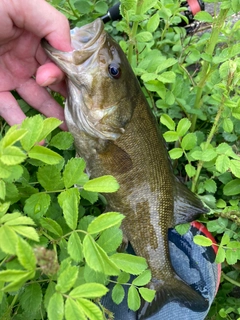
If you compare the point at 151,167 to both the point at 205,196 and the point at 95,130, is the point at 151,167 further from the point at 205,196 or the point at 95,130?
the point at 205,196

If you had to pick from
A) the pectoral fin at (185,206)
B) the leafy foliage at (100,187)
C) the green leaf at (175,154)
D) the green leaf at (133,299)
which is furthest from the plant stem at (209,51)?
the green leaf at (133,299)

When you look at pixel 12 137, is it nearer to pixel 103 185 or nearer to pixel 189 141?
pixel 103 185

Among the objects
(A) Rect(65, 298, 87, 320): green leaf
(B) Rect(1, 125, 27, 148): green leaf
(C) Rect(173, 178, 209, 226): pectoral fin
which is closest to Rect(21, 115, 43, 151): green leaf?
(B) Rect(1, 125, 27, 148): green leaf

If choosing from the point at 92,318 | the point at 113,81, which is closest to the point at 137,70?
the point at 113,81

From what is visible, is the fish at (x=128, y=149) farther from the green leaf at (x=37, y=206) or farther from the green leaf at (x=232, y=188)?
the green leaf at (x=37, y=206)

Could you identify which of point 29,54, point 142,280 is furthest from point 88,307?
point 29,54

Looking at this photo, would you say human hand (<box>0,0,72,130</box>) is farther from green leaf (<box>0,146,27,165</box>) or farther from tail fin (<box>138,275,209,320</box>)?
tail fin (<box>138,275,209,320</box>)
